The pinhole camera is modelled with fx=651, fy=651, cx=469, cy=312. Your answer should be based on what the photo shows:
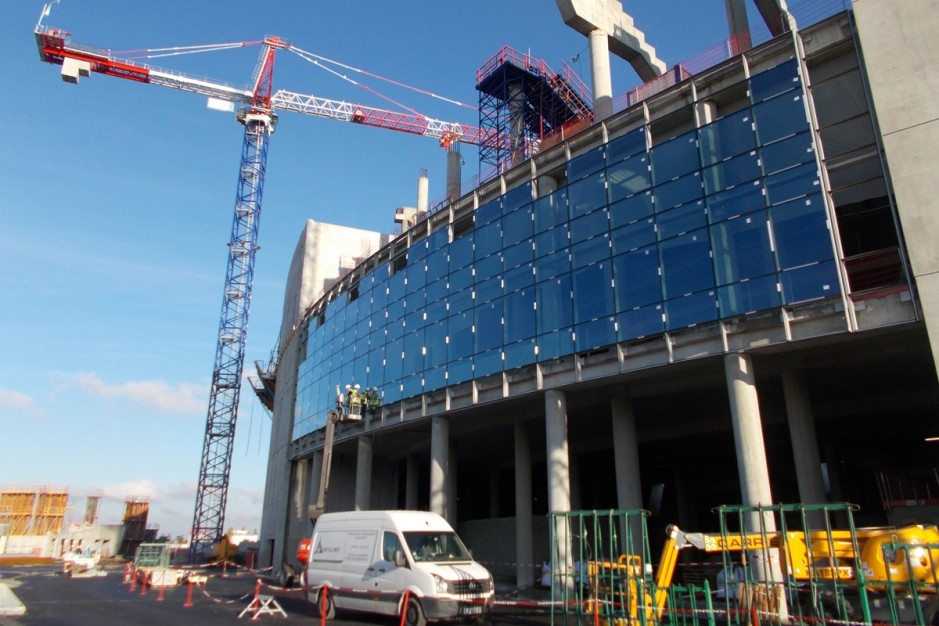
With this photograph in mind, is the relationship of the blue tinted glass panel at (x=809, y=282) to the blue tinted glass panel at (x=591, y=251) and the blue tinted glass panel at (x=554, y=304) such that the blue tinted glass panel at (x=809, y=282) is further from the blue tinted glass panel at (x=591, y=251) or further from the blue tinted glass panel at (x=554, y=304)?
the blue tinted glass panel at (x=554, y=304)

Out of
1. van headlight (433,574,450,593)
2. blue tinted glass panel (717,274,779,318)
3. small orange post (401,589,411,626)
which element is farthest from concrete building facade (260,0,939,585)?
small orange post (401,589,411,626)

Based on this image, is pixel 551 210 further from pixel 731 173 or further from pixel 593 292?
pixel 731 173

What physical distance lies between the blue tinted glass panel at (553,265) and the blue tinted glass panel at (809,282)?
8.33 meters

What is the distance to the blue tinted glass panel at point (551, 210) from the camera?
26.2 m

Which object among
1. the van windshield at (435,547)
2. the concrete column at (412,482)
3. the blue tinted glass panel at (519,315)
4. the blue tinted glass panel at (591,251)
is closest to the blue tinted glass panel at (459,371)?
the blue tinted glass panel at (519,315)

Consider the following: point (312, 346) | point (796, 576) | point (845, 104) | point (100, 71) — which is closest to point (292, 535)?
point (312, 346)

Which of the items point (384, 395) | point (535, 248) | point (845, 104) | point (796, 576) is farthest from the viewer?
point (384, 395)

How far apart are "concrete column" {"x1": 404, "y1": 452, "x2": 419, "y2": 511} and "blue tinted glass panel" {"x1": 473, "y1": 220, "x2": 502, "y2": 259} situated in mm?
15495

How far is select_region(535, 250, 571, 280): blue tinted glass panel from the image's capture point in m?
25.4

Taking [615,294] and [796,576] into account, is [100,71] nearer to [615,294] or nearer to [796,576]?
[615,294]

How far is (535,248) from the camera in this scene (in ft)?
88.3

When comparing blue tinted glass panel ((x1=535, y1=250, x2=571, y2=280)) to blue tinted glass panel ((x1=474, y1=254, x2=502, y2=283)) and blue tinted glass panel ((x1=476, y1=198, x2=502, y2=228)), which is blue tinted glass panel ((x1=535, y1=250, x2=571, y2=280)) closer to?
blue tinted glass panel ((x1=474, y1=254, x2=502, y2=283))

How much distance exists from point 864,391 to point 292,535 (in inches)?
1410

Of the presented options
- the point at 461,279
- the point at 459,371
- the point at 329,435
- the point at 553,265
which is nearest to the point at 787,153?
the point at 553,265
